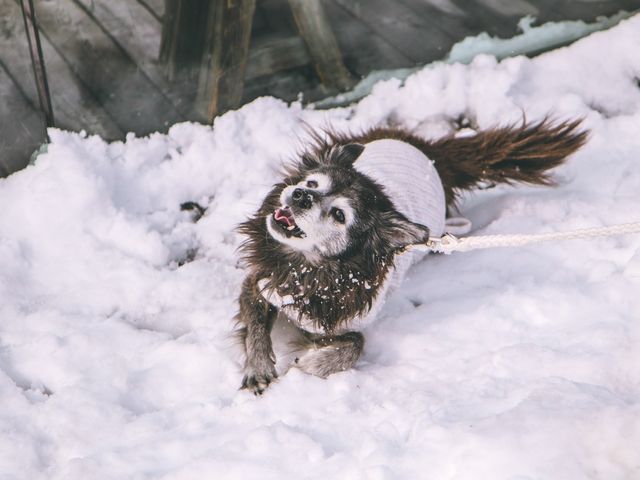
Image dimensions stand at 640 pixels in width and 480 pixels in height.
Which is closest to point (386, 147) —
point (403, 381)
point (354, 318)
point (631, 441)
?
point (354, 318)

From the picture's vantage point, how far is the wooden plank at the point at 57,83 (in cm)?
293

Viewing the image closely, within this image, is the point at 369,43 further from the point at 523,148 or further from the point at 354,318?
the point at 354,318

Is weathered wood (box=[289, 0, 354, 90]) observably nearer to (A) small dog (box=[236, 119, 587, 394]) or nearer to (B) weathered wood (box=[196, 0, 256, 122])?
(B) weathered wood (box=[196, 0, 256, 122])

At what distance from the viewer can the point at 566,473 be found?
1896mm

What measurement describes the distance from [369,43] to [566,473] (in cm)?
236

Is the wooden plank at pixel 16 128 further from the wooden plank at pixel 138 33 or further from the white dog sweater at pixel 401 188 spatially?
the white dog sweater at pixel 401 188

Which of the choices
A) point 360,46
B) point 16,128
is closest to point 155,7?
point 16,128

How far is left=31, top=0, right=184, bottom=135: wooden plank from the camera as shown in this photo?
9.84 ft

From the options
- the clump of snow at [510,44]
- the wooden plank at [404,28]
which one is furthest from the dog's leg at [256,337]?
the wooden plank at [404,28]

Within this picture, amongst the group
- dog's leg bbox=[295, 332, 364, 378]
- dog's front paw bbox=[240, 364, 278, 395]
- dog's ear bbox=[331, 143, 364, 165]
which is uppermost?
dog's ear bbox=[331, 143, 364, 165]

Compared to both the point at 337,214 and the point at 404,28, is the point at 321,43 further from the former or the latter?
the point at 337,214

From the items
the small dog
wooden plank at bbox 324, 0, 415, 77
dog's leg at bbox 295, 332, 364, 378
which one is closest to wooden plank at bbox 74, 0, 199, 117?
wooden plank at bbox 324, 0, 415, 77

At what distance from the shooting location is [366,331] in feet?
9.08

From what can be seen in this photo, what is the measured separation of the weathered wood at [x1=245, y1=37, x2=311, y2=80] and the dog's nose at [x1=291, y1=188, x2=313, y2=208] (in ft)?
4.39
